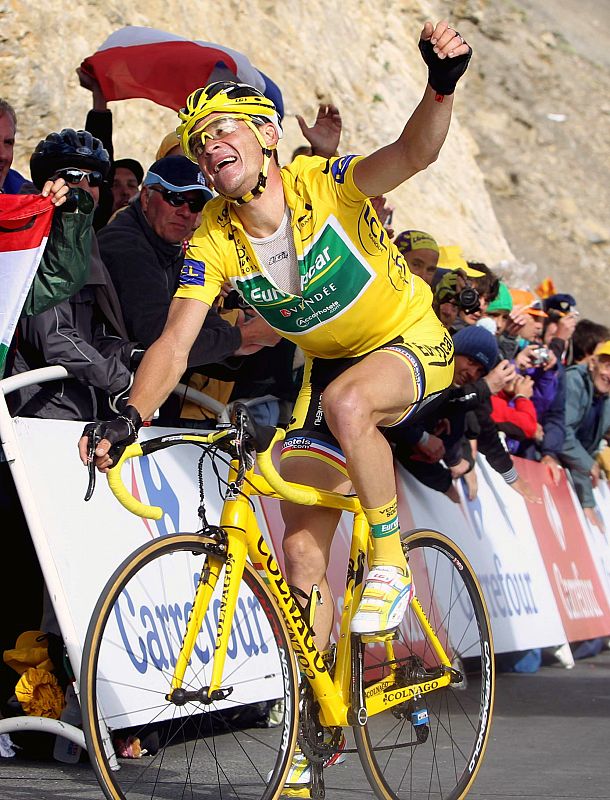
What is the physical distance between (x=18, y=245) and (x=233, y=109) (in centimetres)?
149

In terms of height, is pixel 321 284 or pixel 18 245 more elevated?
pixel 321 284

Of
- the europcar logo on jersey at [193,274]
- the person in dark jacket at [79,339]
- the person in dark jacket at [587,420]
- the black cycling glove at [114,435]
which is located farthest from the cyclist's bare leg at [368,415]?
the person in dark jacket at [587,420]

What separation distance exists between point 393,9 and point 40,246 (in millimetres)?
30248

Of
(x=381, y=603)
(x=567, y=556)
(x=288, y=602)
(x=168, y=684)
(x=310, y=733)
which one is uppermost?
(x=288, y=602)

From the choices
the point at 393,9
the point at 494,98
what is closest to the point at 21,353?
the point at 393,9

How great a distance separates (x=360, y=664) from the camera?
4.44 m

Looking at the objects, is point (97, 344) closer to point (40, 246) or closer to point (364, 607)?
point (40, 246)

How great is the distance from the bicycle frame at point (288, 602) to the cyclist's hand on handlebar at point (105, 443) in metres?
0.06

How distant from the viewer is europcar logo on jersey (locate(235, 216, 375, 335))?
4430 millimetres

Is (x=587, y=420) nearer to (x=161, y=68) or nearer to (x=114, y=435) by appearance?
(x=161, y=68)

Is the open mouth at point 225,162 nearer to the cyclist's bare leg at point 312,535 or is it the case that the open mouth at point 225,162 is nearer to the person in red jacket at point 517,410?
the cyclist's bare leg at point 312,535

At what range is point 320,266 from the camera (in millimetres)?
4434

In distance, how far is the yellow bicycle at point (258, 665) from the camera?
12.9 ft

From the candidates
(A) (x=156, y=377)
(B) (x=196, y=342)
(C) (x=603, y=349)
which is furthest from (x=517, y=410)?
(A) (x=156, y=377)
